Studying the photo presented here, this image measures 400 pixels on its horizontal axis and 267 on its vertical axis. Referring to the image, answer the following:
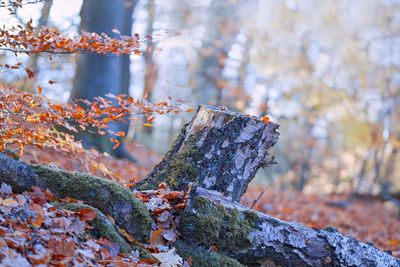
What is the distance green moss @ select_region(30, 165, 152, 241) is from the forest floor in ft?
0.47

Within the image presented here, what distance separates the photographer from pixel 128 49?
3.60m

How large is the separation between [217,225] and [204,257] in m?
0.28

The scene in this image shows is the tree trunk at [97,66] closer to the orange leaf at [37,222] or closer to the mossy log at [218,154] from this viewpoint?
the mossy log at [218,154]

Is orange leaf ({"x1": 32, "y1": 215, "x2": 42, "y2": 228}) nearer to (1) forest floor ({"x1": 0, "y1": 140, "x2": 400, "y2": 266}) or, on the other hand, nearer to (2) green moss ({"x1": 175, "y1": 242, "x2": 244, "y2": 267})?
(1) forest floor ({"x1": 0, "y1": 140, "x2": 400, "y2": 266})

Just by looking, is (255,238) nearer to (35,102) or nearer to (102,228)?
(102,228)

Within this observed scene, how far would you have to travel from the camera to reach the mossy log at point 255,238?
2830mm

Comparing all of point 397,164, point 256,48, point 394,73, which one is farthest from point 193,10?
point 397,164

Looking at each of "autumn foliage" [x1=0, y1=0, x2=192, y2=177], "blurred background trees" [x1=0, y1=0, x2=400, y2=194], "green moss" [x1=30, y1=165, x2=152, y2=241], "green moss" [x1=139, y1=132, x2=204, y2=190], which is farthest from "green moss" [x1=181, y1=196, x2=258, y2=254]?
"blurred background trees" [x1=0, y1=0, x2=400, y2=194]

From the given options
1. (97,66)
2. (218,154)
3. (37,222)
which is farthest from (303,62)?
(37,222)

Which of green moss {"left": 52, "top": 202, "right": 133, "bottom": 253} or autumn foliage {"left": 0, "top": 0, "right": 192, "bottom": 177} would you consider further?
autumn foliage {"left": 0, "top": 0, "right": 192, "bottom": 177}

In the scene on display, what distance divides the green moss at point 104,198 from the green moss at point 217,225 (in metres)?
0.35

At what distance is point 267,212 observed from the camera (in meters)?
5.62

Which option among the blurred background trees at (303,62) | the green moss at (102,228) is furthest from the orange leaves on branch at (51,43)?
the blurred background trees at (303,62)

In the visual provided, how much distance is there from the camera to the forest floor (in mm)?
2148
